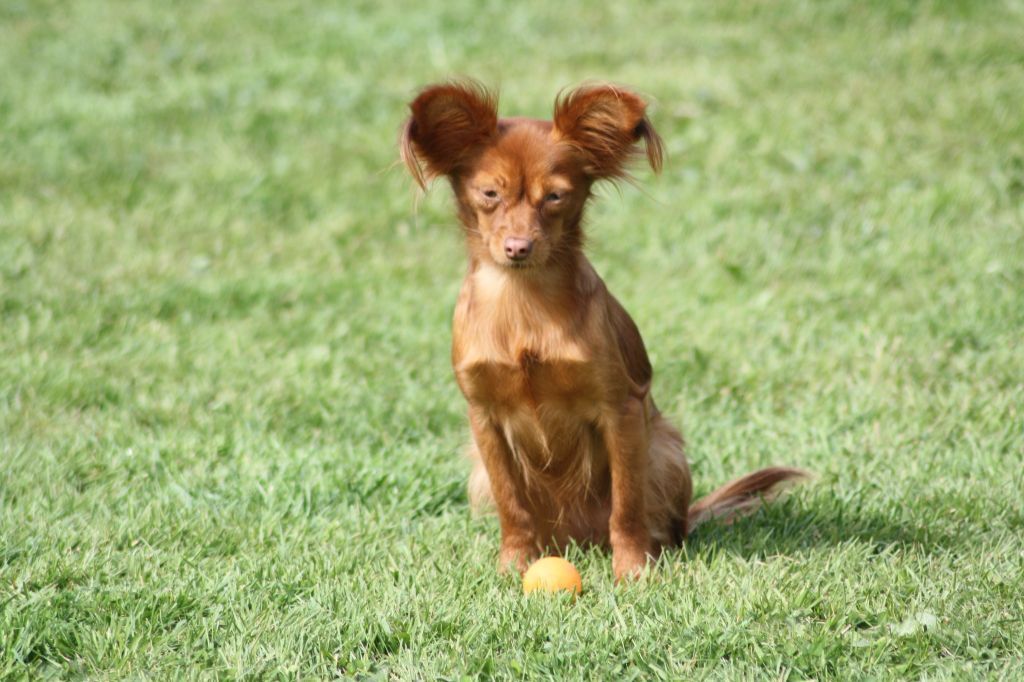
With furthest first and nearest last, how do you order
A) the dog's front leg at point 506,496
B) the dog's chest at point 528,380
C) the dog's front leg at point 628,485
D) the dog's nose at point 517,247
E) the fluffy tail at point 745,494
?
the fluffy tail at point 745,494
the dog's front leg at point 506,496
the dog's front leg at point 628,485
the dog's chest at point 528,380
the dog's nose at point 517,247

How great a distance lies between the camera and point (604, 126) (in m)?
4.00

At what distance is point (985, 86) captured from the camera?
8984 millimetres

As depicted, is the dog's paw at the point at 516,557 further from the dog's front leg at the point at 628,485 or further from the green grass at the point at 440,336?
the dog's front leg at the point at 628,485

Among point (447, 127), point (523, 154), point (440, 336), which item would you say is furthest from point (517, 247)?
point (440, 336)

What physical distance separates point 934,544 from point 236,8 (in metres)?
9.52

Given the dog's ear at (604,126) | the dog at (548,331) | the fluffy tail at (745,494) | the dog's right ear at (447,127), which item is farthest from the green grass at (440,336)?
the dog's ear at (604,126)

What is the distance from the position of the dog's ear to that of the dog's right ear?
233mm

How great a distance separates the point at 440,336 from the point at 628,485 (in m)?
2.66

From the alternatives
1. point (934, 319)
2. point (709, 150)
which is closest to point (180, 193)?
point (709, 150)

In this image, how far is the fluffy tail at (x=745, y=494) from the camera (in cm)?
469

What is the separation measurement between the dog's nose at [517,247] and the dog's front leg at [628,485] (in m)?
0.64

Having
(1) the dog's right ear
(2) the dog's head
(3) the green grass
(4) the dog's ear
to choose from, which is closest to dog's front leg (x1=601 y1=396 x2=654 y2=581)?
(3) the green grass

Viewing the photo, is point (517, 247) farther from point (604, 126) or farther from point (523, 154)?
point (604, 126)

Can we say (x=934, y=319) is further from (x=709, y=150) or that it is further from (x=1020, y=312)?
(x=709, y=150)
